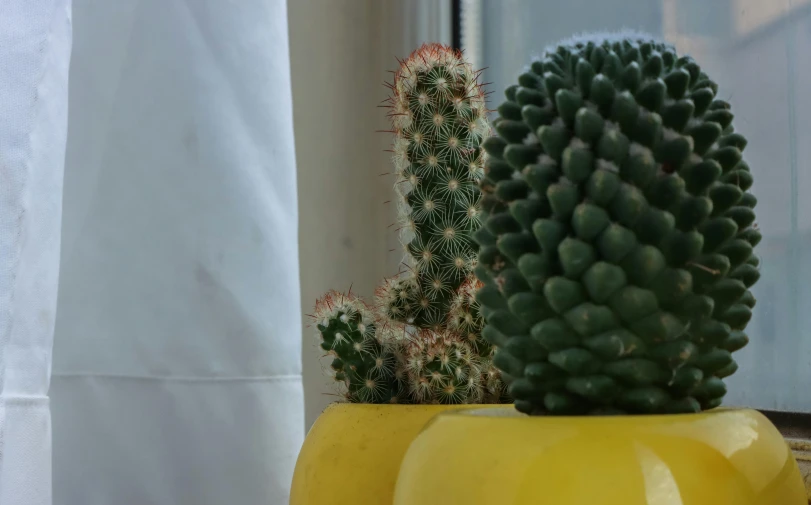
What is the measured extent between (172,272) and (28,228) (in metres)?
0.20

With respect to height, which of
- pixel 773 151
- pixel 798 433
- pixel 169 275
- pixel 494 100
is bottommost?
Answer: pixel 798 433

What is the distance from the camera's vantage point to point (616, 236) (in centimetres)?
29

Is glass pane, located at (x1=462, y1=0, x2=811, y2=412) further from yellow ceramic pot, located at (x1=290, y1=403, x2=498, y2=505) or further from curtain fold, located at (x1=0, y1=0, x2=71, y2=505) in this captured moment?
curtain fold, located at (x1=0, y1=0, x2=71, y2=505)

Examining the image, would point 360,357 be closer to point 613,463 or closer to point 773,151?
point 613,463

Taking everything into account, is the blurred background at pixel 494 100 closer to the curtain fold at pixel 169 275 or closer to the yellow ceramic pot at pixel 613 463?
the curtain fold at pixel 169 275

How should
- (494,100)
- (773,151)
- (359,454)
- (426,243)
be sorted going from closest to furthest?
1. (359,454)
2. (426,243)
3. (773,151)
4. (494,100)

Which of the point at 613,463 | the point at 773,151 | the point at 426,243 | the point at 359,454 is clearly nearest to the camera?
the point at 613,463

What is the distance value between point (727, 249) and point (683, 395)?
0.07m

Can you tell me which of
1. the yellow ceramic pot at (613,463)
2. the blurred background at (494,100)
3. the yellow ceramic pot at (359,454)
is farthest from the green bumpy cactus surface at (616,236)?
the blurred background at (494,100)

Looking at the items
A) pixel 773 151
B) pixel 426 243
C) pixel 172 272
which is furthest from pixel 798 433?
pixel 172 272

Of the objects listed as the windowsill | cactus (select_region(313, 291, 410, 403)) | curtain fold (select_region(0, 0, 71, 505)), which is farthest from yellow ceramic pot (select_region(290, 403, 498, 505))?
the windowsill

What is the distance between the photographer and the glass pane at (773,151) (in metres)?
0.66

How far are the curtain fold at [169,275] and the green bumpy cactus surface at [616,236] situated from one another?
0.40m

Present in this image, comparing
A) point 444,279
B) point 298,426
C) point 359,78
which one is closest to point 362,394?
point 444,279
